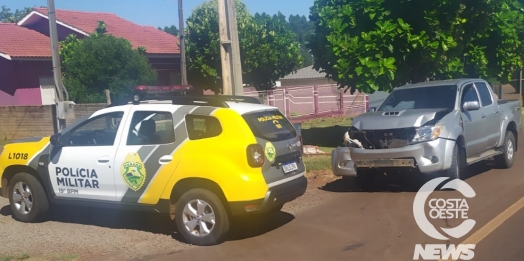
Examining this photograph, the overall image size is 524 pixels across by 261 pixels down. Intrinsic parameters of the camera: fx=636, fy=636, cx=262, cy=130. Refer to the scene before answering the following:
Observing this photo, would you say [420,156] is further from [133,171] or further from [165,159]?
[133,171]

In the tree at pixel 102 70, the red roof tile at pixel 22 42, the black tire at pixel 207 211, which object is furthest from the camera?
the red roof tile at pixel 22 42

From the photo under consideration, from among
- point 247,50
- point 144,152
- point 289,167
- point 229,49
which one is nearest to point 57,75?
point 229,49

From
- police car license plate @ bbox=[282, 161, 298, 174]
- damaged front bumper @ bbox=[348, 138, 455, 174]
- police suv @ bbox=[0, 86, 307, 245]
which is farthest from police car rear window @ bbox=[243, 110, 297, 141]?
damaged front bumper @ bbox=[348, 138, 455, 174]

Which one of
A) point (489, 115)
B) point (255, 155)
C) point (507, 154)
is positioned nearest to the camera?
point (255, 155)

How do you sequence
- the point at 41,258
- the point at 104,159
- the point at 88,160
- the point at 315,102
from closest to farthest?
the point at 41,258
the point at 104,159
the point at 88,160
the point at 315,102

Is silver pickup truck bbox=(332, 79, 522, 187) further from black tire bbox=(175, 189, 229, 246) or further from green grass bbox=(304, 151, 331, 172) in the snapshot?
black tire bbox=(175, 189, 229, 246)

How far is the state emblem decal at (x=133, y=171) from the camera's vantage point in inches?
306

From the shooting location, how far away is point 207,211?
7.46 metres

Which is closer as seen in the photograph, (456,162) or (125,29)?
(456,162)

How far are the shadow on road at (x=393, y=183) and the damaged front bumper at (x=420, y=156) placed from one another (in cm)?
59

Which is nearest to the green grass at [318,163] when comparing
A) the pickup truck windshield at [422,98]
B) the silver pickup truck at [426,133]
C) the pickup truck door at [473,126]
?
the silver pickup truck at [426,133]

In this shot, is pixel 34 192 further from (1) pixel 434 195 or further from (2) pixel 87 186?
(1) pixel 434 195

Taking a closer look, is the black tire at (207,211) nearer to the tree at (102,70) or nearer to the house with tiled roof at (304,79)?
the tree at (102,70)

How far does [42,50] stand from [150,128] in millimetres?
19891
